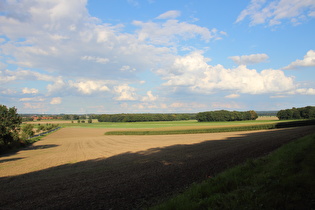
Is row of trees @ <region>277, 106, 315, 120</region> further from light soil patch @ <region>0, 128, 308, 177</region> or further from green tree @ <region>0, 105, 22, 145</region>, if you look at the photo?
green tree @ <region>0, 105, 22, 145</region>

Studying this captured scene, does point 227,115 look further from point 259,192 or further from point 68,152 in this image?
point 259,192

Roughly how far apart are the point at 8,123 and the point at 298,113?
510 feet

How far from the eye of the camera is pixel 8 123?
126 feet

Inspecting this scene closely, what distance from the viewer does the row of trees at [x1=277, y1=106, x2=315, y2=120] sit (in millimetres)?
127275

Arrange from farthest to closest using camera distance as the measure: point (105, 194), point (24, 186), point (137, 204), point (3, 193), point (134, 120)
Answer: point (134, 120) → point (24, 186) → point (3, 193) → point (105, 194) → point (137, 204)

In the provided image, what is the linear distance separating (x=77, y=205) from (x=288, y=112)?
16099 centimetres

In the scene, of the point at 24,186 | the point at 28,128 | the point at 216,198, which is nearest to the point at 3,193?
the point at 24,186

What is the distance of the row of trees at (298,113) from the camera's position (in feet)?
418

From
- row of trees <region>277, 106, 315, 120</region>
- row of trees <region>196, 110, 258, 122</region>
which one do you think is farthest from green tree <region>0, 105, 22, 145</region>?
row of trees <region>277, 106, 315, 120</region>

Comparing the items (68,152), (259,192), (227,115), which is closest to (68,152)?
(68,152)

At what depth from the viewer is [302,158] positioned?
11.7 metres

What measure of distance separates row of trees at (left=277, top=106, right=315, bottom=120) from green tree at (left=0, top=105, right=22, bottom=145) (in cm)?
14910

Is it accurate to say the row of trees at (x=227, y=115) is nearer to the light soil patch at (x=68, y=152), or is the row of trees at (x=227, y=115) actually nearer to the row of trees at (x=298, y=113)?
the row of trees at (x=298, y=113)

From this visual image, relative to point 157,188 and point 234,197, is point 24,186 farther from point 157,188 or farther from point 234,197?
point 234,197
